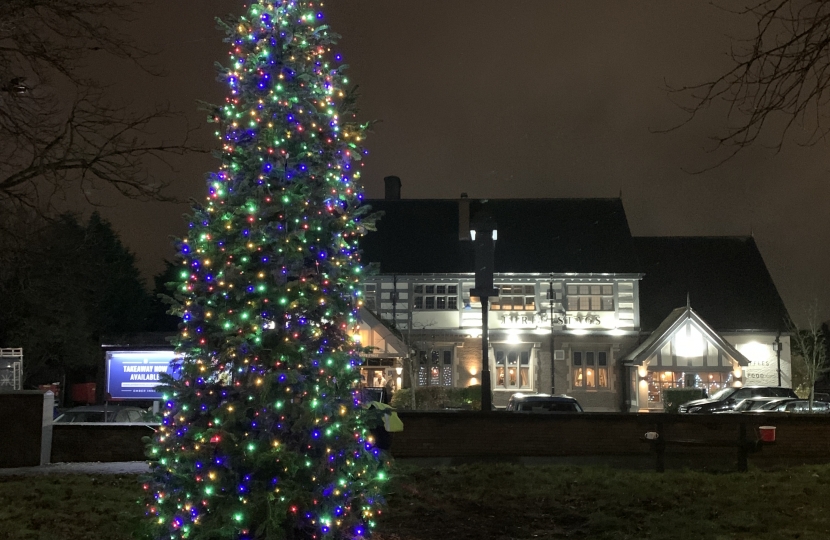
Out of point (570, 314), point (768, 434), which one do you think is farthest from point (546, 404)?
point (570, 314)

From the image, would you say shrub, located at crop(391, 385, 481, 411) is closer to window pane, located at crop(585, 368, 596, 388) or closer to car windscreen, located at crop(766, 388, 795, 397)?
window pane, located at crop(585, 368, 596, 388)

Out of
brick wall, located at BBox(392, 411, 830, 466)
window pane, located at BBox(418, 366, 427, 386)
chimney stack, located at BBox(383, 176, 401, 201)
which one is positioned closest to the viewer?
brick wall, located at BBox(392, 411, 830, 466)

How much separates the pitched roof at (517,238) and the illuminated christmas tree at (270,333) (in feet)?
114

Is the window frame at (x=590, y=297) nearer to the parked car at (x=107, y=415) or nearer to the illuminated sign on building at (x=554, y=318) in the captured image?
the illuminated sign on building at (x=554, y=318)

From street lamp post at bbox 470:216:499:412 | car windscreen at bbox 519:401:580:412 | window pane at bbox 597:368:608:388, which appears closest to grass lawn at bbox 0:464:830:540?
street lamp post at bbox 470:216:499:412

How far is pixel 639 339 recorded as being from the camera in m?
42.8

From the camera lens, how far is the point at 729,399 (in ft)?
112

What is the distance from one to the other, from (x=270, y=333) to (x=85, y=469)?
9458 millimetres

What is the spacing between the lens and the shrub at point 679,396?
119ft

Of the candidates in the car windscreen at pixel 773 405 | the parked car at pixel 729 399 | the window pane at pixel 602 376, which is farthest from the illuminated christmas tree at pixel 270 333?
the window pane at pixel 602 376

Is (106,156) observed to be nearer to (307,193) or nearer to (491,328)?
(307,193)

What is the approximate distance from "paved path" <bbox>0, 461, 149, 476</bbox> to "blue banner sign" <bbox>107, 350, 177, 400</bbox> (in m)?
5.51

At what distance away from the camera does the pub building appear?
39531 mm

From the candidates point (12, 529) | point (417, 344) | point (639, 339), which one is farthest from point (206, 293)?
point (639, 339)
